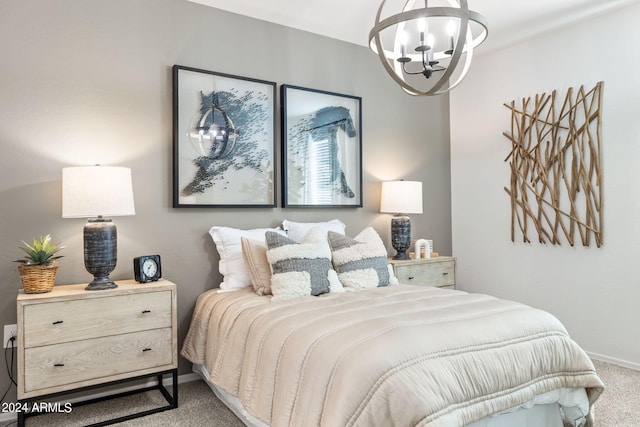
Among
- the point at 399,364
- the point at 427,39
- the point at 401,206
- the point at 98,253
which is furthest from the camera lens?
the point at 401,206

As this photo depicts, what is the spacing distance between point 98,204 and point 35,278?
48 centimetres

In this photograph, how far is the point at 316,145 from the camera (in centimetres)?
359

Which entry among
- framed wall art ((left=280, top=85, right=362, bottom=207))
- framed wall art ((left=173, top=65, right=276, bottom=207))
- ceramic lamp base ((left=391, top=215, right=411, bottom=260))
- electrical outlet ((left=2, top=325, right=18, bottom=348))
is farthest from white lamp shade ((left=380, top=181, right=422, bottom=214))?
electrical outlet ((left=2, top=325, right=18, bottom=348))

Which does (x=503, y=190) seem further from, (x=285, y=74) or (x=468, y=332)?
(x=468, y=332)

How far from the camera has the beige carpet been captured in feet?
7.72

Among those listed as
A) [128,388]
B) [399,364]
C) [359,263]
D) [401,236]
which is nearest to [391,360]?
[399,364]

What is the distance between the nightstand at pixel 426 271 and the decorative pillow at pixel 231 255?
4.08 feet

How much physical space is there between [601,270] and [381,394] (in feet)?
8.79

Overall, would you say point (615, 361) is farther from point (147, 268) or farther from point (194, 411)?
point (147, 268)

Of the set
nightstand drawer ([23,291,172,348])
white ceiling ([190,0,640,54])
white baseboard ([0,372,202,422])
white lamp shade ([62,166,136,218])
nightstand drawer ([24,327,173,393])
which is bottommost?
white baseboard ([0,372,202,422])

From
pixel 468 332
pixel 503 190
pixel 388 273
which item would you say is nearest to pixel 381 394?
pixel 468 332

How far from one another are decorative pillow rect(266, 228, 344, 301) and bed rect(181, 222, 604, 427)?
0.08 m

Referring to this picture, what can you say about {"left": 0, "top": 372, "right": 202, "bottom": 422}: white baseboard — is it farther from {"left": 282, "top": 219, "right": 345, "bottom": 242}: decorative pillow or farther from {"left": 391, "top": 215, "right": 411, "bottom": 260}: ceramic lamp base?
{"left": 391, "top": 215, "right": 411, "bottom": 260}: ceramic lamp base

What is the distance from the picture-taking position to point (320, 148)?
3611mm
